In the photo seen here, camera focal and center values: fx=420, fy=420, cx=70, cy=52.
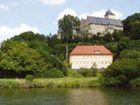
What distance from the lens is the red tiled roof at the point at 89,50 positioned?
327ft

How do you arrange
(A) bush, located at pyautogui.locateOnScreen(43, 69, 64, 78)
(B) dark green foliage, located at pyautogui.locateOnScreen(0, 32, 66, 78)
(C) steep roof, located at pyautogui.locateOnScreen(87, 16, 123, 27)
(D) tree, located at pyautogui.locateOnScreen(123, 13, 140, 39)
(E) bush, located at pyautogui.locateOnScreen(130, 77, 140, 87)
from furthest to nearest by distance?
(C) steep roof, located at pyautogui.locateOnScreen(87, 16, 123, 27), (D) tree, located at pyautogui.locateOnScreen(123, 13, 140, 39), (B) dark green foliage, located at pyautogui.locateOnScreen(0, 32, 66, 78), (A) bush, located at pyautogui.locateOnScreen(43, 69, 64, 78), (E) bush, located at pyautogui.locateOnScreen(130, 77, 140, 87)

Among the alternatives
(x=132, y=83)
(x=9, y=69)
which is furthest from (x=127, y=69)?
(x=9, y=69)

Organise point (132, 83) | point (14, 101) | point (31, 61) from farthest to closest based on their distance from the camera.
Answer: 1. point (31, 61)
2. point (132, 83)
3. point (14, 101)

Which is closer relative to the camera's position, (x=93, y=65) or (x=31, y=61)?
(x=31, y=61)

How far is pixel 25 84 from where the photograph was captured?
6781 cm

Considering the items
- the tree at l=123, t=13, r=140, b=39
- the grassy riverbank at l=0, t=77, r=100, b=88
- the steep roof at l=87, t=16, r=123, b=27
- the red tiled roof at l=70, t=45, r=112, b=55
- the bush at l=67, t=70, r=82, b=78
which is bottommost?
the grassy riverbank at l=0, t=77, r=100, b=88

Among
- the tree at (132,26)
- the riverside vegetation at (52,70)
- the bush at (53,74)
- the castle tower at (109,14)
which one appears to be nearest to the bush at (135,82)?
the riverside vegetation at (52,70)

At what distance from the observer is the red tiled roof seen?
9975cm

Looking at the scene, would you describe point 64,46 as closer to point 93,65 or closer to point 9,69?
point 93,65

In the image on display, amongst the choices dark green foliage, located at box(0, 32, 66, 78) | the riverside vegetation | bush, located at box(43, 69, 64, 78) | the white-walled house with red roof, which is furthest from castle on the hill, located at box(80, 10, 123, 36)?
bush, located at box(43, 69, 64, 78)

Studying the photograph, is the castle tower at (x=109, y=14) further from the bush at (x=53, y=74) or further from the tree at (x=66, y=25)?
the bush at (x=53, y=74)

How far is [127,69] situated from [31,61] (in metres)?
18.0

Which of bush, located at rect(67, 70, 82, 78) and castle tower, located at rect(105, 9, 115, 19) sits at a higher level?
castle tower, located at rect(105, 9, 115, 19)

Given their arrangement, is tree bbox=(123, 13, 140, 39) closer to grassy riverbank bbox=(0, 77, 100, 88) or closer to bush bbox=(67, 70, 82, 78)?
bush bbox=(67, 70, 82, 78)
